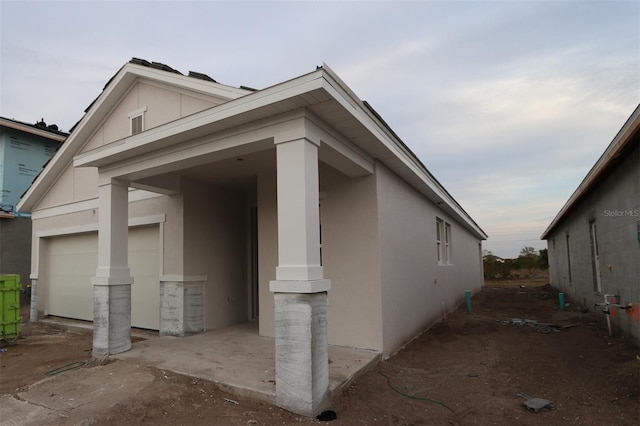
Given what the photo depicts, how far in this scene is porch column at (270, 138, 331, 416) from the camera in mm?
3898

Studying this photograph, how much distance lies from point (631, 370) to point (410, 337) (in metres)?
3.41

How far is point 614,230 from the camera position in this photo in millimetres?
7176

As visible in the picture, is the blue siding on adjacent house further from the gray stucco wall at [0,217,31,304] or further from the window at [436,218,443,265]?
the window at [436,218,443,265]

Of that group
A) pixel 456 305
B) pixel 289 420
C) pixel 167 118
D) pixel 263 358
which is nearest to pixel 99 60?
pixel 167 118

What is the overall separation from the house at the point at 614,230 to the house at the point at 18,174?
17365 millimetres

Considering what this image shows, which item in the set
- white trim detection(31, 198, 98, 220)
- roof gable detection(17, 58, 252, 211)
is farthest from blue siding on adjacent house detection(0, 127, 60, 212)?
roof gable detection(17, 58, 252, 211)

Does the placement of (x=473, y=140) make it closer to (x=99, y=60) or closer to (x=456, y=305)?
(x=456, y=305)

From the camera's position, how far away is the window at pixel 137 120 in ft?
23.3

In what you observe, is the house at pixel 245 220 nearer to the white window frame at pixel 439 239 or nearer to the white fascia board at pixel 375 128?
the white fascia board at pixel 375 128

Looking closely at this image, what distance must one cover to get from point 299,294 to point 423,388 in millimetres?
2232

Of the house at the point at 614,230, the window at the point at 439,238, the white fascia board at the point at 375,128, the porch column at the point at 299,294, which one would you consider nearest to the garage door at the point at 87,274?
the porch column at the point at 299,294

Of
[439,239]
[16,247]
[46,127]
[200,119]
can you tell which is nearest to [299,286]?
[200,119]

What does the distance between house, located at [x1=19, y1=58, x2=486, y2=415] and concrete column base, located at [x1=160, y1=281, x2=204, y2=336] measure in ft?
0.10

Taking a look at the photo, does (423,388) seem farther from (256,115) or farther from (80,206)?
(80,206)
